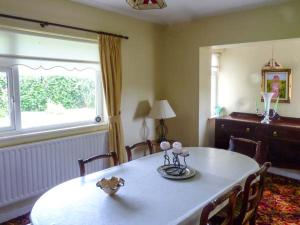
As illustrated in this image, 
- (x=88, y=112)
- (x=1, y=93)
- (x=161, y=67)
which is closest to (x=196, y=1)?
(x=161, y=67)

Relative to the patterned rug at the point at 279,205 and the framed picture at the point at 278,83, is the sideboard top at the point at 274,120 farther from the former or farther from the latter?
the patterned rug at the point at 279,205

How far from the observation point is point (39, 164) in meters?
2.84

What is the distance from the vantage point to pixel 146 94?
13.7 feet

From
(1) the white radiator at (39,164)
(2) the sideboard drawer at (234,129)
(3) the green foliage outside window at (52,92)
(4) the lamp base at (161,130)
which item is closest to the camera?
(1) the white radiator at (39,164)

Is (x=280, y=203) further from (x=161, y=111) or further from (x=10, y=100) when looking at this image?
(x=10, y=100)

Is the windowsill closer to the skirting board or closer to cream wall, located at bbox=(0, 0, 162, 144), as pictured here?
cream wall, located at bbox=(0, 0, 162, 144)

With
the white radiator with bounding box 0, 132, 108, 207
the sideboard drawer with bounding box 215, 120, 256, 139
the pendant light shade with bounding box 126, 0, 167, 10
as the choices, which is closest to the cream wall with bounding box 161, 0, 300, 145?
the sideboard drawer with bounding box 215, 120, 256, 139

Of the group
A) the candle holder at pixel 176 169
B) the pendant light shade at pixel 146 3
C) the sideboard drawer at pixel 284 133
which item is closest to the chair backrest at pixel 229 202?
the candle holder at pixel 176 169

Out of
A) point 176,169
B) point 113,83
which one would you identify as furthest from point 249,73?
point 176,169

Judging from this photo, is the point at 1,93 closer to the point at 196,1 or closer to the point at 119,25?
the point at 119,25

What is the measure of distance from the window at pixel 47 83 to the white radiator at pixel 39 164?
0.80ft

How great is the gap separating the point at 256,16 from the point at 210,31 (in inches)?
26.0

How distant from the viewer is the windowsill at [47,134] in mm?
2672

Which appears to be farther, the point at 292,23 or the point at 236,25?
the point at 236,25
